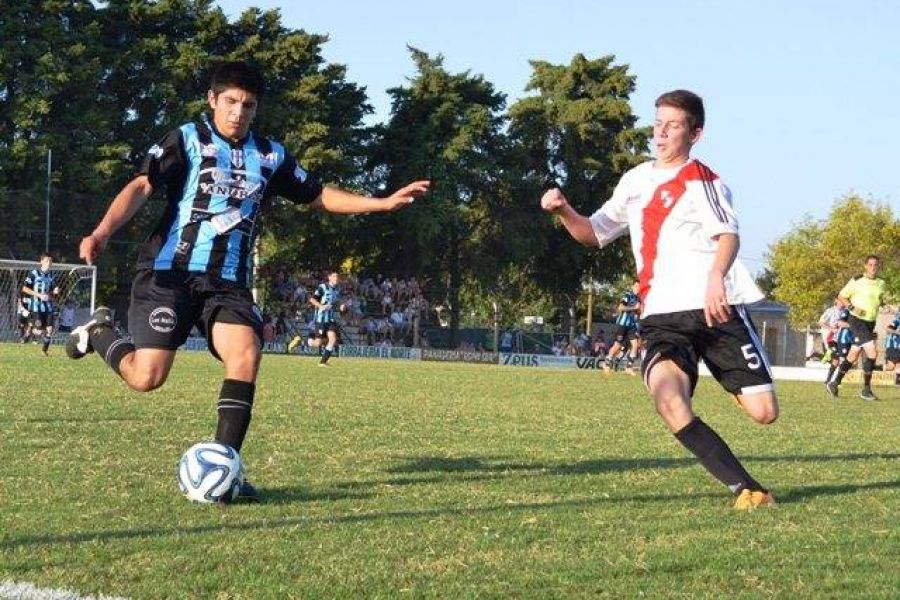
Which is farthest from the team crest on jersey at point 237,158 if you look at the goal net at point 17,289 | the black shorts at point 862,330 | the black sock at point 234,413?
the goal net at point 17,289

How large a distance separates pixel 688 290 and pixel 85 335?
3724 millimetres

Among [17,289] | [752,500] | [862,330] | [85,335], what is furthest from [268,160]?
[17,289]

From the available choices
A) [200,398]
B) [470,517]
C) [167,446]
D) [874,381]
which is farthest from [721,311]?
[874,381]

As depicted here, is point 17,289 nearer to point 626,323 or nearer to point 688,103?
point 626,323

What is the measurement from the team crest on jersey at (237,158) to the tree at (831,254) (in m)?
67.0

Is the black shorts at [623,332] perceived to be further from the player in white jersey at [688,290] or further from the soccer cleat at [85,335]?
the player in white jersey at [688,290]

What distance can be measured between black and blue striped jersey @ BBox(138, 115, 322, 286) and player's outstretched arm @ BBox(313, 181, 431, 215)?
0.58 m

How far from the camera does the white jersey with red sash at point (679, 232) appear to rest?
7355 millimetres

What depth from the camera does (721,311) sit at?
22.9 ft

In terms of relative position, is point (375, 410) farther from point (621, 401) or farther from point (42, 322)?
point (42, 322)

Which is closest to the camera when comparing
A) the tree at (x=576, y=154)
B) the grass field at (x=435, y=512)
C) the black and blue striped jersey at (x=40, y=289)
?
the grass field at (x=435, y=512)

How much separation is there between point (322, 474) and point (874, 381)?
110 feet

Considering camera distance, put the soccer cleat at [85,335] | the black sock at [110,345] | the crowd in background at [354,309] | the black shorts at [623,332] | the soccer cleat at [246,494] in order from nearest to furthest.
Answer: the soccer cleat at [246,494], the black sock at [110,345], the soccer cleat at [85,335], the black shorts at [623,332], the crowd in background at [354,309]

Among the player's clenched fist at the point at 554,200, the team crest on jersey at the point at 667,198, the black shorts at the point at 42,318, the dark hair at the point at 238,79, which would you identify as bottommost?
the black shorts at the point at 42,318
